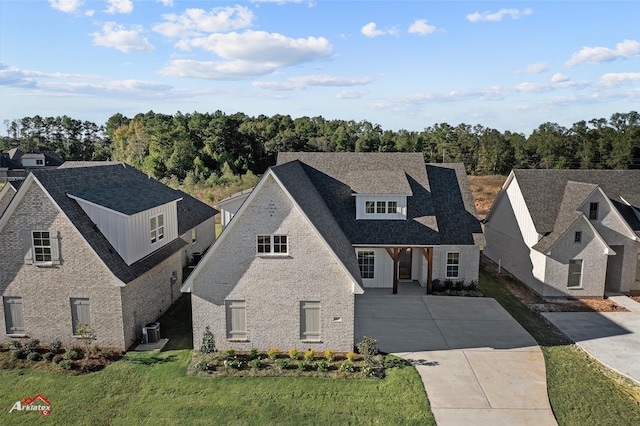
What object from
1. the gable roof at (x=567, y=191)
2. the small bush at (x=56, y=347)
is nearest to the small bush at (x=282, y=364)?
the small bush at (x=56, y=347)

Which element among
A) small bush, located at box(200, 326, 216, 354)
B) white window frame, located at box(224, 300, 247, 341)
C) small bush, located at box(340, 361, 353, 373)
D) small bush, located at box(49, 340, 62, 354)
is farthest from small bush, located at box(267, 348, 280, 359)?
small bush, located at box(49, 340, 62, 354)

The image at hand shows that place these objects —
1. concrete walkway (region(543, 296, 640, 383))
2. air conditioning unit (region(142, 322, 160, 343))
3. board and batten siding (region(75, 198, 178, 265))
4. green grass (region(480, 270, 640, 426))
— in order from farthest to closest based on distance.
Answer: air conditioning unit (region(142, 322, 160, 343)) → board and batten siding (region(75, 198, 178, 265)) → concrete walkway (region(543, 296, 640, 383)) → green grass (region(480, 270, 640, 426))

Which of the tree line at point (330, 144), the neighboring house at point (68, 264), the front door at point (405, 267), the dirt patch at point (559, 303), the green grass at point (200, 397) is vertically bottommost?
the dirt patch at point (559, 303)

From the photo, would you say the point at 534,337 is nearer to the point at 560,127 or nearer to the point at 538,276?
the point at 538,276

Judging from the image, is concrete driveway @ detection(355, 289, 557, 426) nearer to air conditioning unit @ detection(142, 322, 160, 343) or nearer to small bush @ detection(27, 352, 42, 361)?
air conditioning unit @ detection(142, 322, 160, 343)

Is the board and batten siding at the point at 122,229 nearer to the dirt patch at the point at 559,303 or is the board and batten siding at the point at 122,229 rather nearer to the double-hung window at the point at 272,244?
the double-hung window at the point at 272,244
